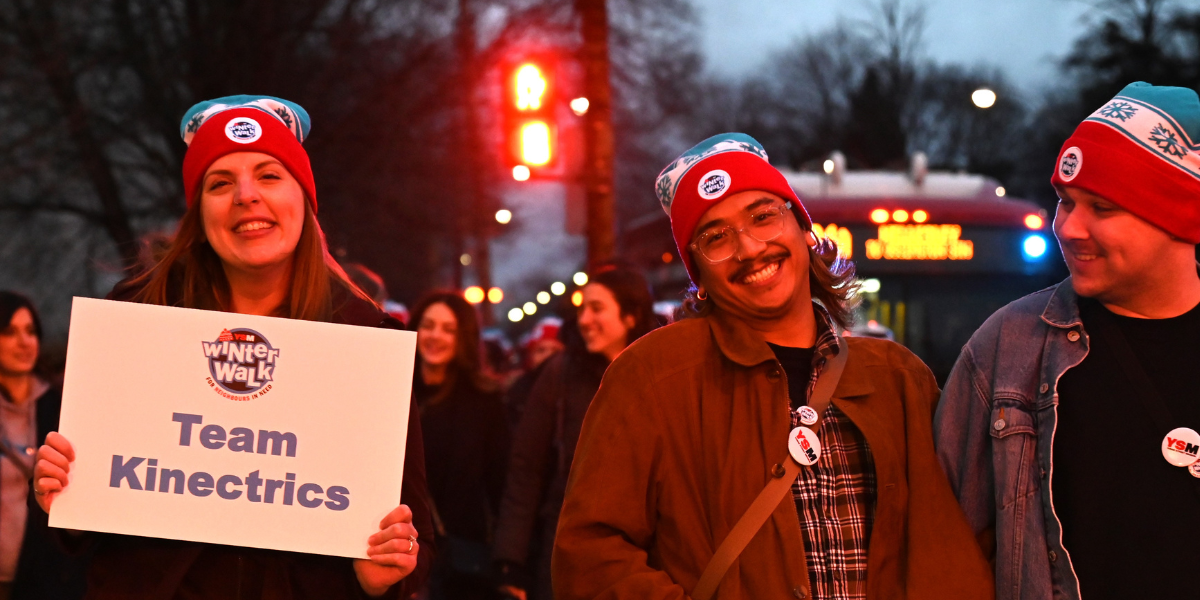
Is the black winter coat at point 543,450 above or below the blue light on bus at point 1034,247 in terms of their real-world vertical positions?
below

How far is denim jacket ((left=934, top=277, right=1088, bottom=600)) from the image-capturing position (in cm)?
281

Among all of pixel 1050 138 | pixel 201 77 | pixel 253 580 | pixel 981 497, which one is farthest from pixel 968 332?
pixel 1050 138

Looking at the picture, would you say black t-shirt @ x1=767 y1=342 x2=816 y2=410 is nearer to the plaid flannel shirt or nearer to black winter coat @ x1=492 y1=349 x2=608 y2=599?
the plaid flannel shirt

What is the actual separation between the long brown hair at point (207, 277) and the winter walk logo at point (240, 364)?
0.51 feet

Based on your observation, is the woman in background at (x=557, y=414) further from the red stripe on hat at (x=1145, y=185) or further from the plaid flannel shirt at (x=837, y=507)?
the red stripe on hat at (x=1145, y=185)

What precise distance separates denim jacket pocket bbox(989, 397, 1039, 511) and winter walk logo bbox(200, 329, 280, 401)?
177 cm

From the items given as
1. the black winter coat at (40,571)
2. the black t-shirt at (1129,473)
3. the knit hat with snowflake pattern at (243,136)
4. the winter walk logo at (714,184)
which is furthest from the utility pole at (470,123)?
the black t-shirt at (1129,473)

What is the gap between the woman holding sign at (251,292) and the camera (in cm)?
283

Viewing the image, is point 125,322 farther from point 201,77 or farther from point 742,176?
point 201,77

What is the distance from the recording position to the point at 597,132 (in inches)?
459

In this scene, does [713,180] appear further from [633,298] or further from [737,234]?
[633,298]

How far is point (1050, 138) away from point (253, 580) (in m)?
41.6

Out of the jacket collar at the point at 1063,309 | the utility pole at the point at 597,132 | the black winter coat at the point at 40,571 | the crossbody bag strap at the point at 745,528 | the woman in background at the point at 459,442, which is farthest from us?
the utility pole at the point at 597,132

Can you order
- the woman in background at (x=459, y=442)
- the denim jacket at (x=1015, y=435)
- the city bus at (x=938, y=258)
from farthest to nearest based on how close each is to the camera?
the city bus at (x=938, y=258) < the woman in background at (x=459, y=442) < the denim jacket at (x=1015, y=435)
